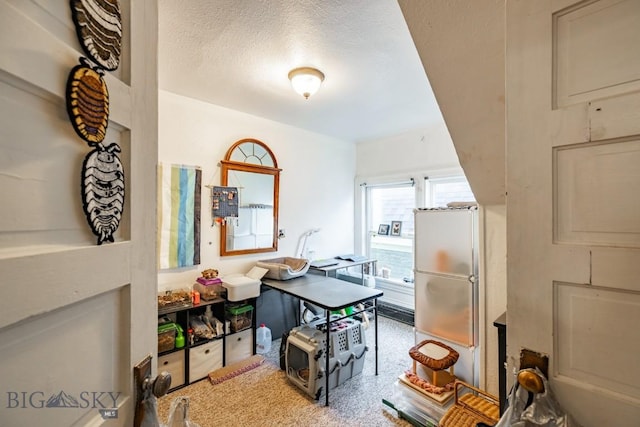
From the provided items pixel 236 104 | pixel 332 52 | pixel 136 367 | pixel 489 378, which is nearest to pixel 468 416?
pixel 489 378

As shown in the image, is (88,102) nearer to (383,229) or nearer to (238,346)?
(238,346)

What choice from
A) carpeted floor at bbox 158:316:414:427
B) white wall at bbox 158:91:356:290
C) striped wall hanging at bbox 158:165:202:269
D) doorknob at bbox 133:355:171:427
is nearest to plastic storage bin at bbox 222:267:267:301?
white wall at bbox 158:91:356:290

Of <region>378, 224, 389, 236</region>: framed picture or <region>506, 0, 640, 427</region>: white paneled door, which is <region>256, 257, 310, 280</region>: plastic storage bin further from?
<region>506, 0, 640, 427</region>: white paneled door

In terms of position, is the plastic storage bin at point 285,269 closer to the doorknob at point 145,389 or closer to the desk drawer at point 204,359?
the desk drawer at point 204,359

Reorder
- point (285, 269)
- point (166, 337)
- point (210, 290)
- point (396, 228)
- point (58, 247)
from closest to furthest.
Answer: point (58, 247), point (166, 337), point (210, 290), point (285, 269), point (396, 228)

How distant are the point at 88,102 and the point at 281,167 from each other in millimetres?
2899

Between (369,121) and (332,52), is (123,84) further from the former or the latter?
(369,121)

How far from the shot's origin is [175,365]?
2221 millimetres

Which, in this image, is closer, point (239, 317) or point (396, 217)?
point (239, 317)

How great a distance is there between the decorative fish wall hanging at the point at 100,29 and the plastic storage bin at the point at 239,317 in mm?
2370

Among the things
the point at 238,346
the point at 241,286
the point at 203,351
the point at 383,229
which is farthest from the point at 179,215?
the point at 383,229

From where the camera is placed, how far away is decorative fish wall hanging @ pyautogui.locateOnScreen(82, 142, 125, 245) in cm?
51

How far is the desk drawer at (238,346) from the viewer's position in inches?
99.4

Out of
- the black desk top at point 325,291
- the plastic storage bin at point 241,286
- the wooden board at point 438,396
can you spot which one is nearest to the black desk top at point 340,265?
the black desk top at point 325,291
